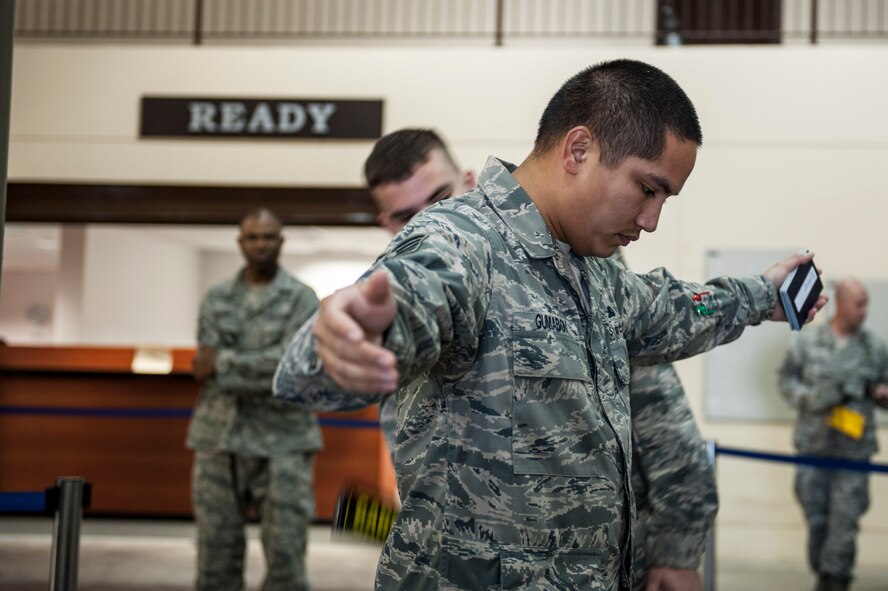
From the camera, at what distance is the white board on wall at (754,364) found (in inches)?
269

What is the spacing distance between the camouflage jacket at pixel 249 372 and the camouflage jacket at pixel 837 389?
116 inches

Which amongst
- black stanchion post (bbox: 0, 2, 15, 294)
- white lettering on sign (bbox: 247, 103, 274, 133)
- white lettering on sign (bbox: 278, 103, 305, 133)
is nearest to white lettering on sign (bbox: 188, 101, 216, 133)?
white lettering on sign (bbox: 247, 103, 274, 133)

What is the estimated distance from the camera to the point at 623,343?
1.62m

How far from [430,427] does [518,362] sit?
153mm

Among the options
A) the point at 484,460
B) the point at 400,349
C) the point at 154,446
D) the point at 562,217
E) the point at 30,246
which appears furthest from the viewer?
the point at 30,246

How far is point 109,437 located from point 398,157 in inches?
252

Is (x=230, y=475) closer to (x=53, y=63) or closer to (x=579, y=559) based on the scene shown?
(x=579, y=559)

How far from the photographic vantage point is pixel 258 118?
24.0 feet

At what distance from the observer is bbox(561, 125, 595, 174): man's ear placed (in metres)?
1.50

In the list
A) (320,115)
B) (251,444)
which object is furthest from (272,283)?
(320,115)

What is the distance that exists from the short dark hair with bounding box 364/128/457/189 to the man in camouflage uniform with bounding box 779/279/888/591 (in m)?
4.00

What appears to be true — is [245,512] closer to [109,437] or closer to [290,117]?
[290,117]

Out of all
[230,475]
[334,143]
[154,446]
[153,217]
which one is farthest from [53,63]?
[230,475]

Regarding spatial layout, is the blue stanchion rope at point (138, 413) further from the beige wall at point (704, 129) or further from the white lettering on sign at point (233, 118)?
the white lettering on sign at point (233, 118)
